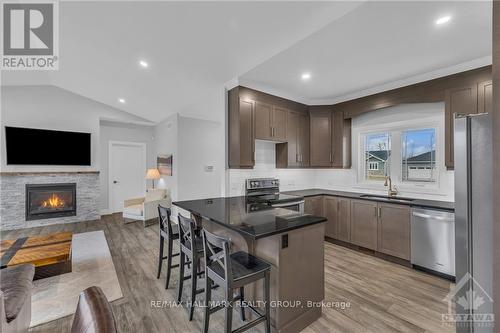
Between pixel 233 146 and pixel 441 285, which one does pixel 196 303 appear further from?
pixel 441 285

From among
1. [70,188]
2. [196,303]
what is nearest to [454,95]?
[196,303]

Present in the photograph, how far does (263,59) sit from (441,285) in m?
3.48

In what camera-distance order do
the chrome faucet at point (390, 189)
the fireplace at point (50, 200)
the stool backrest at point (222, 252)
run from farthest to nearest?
1. the fireplace at point (50, 200)
2. the chrome faucet at point (390, 189)
3. the stool backrest at point (222, 252)

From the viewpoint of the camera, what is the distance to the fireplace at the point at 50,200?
5.03m

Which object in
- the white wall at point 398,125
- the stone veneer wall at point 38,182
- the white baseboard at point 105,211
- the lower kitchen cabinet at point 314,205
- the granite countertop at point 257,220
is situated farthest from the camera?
the white baseboard at point 105,211

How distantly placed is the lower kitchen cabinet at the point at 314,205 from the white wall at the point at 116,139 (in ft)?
17.0

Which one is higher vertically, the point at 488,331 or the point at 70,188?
the point at 70,188

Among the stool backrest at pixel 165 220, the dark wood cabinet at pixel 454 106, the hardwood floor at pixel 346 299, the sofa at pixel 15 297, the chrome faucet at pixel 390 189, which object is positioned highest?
the dark wood cabinet at pixel 454 106

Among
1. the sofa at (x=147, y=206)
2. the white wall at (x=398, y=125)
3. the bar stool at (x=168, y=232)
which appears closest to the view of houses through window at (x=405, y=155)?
the white wall at (x=398, y=125)

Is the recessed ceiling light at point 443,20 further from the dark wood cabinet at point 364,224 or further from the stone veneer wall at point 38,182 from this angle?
the stone veneer wall at point 38,182

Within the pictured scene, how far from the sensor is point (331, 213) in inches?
154

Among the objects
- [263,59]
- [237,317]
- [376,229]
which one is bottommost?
[237,317]

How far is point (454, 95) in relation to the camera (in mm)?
2869
